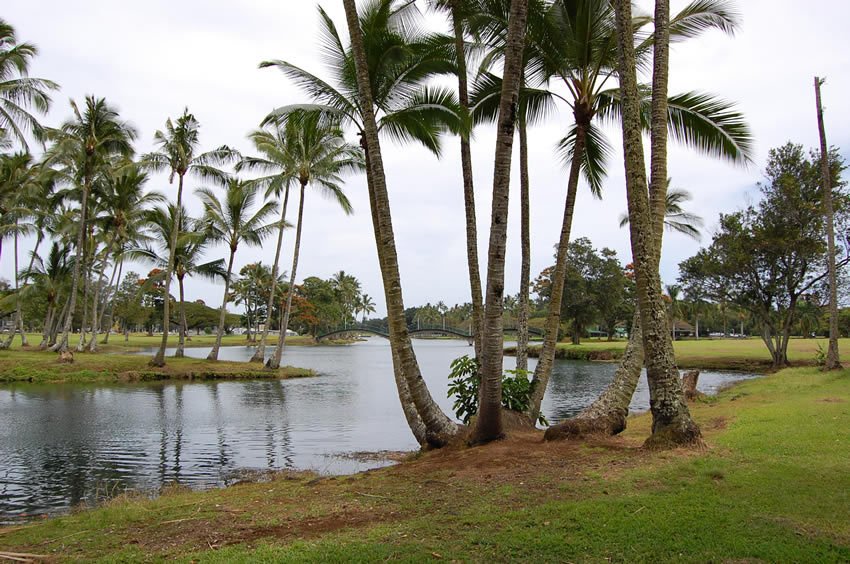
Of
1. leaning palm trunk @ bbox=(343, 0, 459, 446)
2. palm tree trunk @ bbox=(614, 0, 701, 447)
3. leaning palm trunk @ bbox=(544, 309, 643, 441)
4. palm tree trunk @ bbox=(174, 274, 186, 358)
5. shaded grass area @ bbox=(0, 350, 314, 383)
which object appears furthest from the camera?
palm tree trunk @ bbox=(174, 274, 186, 358)

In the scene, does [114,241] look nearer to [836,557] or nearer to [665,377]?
[665,377]

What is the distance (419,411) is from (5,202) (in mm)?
29564

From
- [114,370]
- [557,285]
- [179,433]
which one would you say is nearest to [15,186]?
[114,370]

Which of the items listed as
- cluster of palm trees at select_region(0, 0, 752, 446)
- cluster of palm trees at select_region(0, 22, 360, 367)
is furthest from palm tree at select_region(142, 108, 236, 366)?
cluster of palm trees at select_region(0, 0, 752, 446)

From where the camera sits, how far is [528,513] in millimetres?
5109

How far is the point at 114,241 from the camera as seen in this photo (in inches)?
1352

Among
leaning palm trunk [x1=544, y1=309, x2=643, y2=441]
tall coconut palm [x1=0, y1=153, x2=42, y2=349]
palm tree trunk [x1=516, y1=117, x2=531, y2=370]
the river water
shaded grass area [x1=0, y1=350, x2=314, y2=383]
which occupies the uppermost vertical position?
tall coconut palm [x1=0, y1=153, x2=42, y2=349]

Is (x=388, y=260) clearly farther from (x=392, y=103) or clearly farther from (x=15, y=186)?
(x=15, y=186)

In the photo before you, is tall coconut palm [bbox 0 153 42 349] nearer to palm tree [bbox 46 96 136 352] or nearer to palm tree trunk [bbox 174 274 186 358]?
palm tree [bbox 46 96 136 352]

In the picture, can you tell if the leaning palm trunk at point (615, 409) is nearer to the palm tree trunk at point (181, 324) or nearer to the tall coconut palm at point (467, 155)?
the tall coconut palm at point (467, 155)

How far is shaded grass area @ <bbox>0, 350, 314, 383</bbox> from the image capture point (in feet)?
80.7

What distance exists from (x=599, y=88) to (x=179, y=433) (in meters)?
13.1

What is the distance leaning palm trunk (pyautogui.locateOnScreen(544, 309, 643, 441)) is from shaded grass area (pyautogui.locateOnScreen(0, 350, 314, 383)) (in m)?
23.5

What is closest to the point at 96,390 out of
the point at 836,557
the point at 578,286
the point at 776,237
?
the point at 836,557
